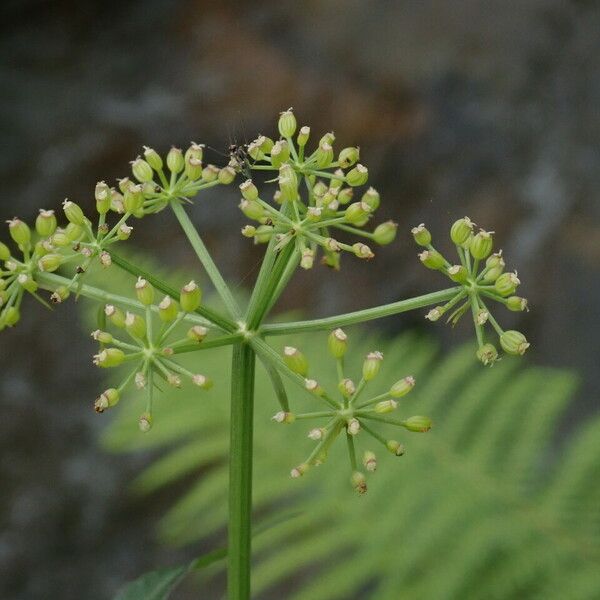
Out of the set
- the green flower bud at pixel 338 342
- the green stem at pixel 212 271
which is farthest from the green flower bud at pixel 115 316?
the green flower bud at pixel 338 342

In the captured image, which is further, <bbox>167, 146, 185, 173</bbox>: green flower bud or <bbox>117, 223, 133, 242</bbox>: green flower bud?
<bbox>167, 146, 185, 173</bbox>: green flower bud

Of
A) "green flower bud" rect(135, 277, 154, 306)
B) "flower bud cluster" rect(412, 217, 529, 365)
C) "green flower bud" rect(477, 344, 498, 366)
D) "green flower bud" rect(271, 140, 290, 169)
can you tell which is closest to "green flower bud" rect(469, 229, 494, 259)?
"flower bud cluster" rect(412, 217, 529, 365)

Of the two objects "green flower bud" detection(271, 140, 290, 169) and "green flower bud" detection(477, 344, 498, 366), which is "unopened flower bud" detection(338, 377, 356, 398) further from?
"green flower bud" detection(271, 140, 290, 169)

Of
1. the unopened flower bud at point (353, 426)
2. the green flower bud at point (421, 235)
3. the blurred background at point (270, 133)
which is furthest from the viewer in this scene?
the blurred background at point (270, 133)

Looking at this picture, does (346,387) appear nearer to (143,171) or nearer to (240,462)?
(240,462)

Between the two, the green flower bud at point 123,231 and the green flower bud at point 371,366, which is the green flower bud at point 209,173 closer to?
the green flower bud at point 123,231

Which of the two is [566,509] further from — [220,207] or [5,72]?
[5,72]
